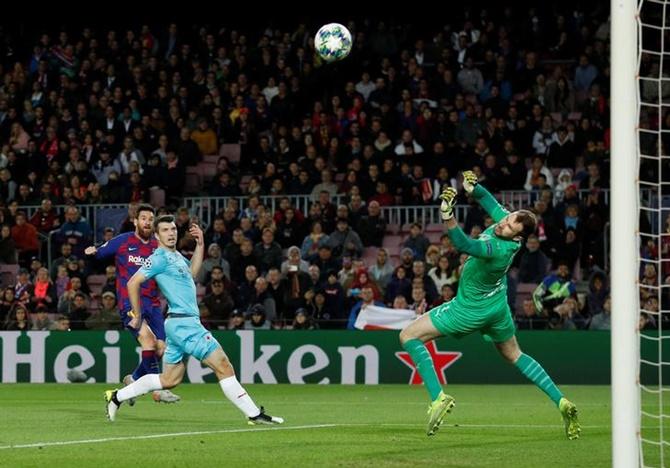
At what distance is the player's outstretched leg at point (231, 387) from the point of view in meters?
12.2

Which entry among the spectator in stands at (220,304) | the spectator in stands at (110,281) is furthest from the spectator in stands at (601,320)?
the spectator in stands at (110,281)

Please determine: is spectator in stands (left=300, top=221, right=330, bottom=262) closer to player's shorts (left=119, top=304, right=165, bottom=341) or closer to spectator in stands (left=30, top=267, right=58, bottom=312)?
spectator in stands (left=30, top=267, right=58, bottom=312)

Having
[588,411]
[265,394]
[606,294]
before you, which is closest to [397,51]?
[606,294]

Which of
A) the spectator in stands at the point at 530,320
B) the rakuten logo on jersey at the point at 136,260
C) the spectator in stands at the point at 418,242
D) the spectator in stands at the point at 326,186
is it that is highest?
the spectator in stands at the point at 326,186

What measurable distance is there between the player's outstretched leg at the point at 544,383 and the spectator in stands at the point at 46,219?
1438cm

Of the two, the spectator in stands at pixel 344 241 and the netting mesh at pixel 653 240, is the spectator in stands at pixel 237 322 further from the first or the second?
the netting mesh at pixel 653 240

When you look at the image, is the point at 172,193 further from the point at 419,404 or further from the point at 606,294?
the point at 419,404

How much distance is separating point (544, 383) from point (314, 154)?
13907 mm

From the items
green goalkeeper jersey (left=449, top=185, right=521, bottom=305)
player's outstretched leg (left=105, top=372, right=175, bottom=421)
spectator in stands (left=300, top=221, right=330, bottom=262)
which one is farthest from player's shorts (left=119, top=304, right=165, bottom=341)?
spectator in stands (left=300, top=221, right=330, bottom=262)

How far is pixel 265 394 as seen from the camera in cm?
1839

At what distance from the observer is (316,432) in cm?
1209

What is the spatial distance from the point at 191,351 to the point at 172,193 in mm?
13817

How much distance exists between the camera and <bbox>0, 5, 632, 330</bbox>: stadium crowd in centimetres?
2216

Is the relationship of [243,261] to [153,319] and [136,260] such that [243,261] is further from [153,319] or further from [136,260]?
[136,260]
